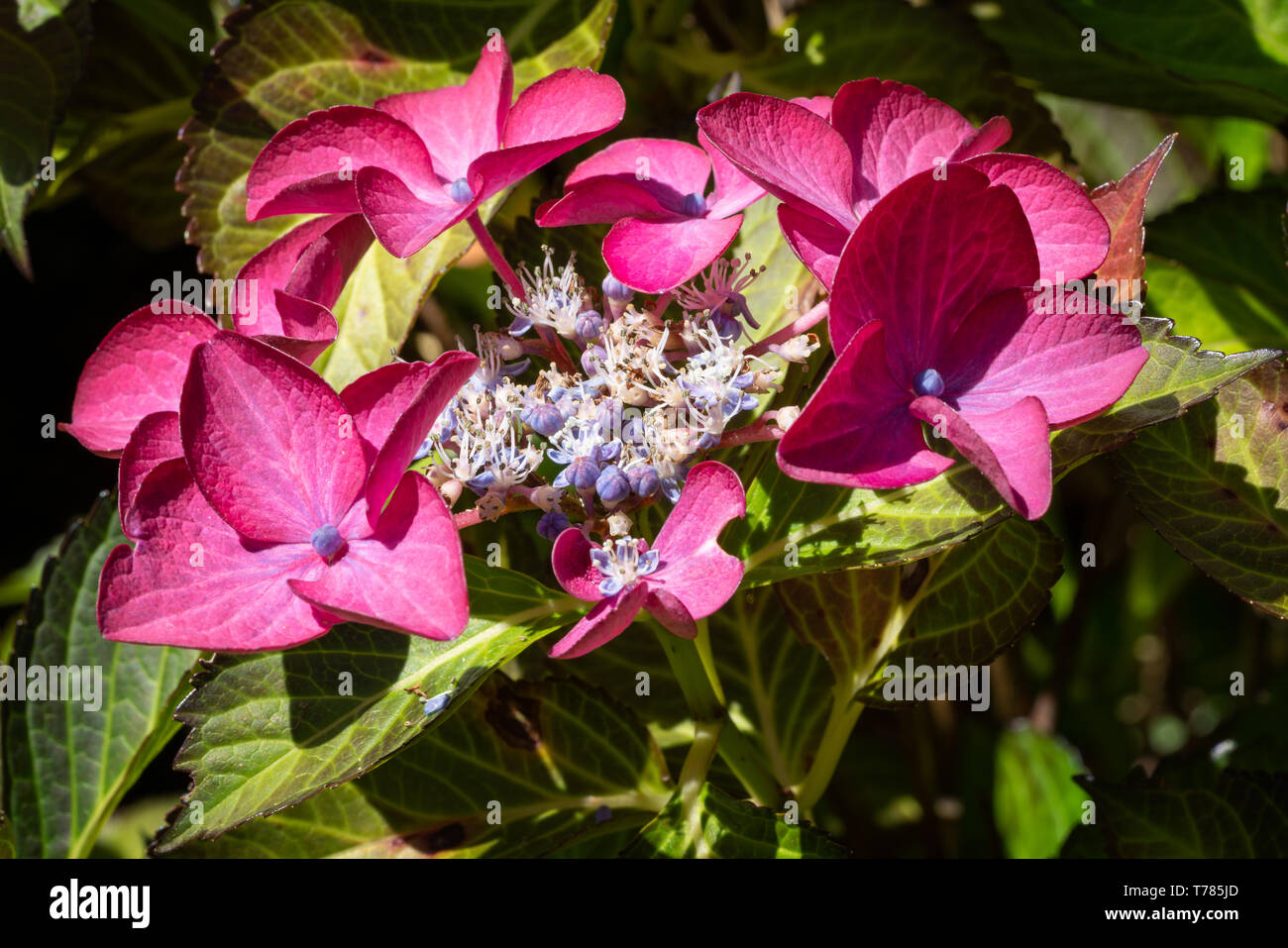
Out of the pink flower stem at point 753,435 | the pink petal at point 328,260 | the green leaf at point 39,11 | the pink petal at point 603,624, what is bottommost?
the pink petal at point 603,624

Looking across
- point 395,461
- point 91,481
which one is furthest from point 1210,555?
point 91,481

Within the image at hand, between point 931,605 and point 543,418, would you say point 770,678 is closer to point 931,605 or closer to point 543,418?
point 931,605

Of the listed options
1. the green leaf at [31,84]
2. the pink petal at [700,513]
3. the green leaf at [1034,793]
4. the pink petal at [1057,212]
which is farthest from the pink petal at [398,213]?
the green leaf at [1034,793]

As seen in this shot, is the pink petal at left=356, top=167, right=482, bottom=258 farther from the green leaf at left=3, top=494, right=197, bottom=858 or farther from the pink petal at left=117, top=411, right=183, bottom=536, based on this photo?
the green leaf at left=3, top=494, right=197, bottom=858

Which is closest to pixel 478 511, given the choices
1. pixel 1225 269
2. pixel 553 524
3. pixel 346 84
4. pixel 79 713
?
pixel 553 524

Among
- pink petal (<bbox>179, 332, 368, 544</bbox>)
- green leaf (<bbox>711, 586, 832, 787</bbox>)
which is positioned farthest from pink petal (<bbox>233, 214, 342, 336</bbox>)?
green leaf (<bbox>711, 586, 832, 787</bbox>)

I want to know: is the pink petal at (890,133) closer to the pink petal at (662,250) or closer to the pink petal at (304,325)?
the pink petal at (662,250)
